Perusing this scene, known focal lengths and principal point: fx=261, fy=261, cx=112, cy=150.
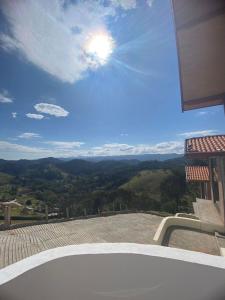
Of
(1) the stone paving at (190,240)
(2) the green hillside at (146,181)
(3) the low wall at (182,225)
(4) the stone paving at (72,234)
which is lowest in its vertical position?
(4) the stone paving at (72,234)

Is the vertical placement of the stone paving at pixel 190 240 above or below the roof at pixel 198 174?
below

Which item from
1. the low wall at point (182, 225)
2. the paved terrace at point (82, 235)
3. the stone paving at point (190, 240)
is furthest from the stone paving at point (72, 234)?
the stone paving at point (190, 240)

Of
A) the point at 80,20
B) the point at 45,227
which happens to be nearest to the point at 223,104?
the point at 80,20

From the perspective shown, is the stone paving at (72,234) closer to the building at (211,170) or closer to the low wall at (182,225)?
the low wall at (182,225)

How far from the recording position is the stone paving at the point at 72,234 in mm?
8428

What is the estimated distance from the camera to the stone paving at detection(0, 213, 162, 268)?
332 inches

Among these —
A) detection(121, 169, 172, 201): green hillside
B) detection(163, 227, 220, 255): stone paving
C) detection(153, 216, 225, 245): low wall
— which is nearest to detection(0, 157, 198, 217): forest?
detection(121, 169, 172, 201): green hillside

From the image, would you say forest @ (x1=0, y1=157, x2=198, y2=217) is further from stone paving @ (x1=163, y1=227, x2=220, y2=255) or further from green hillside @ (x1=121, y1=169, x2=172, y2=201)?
stone paving @ (x1=163, y1=227, x2=220, y2=255)

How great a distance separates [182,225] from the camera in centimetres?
814

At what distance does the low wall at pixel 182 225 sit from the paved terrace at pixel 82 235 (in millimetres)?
297

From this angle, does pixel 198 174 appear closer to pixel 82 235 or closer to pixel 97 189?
pixel 82 235

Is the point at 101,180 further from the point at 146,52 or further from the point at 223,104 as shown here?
the point at 223,104

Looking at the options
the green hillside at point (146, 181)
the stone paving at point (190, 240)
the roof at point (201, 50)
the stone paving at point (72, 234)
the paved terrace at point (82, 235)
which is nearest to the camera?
the roof at point (201, 50)

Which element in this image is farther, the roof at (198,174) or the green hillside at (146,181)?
the green hillside at (146,181)
